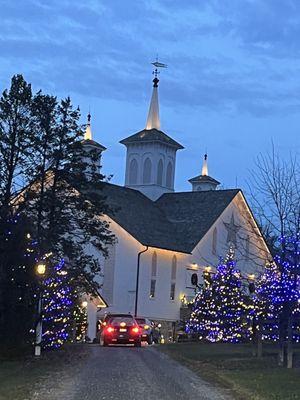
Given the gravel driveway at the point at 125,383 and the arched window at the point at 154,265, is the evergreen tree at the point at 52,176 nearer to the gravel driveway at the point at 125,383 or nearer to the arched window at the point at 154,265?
the gravel driveway at the point at 125,383

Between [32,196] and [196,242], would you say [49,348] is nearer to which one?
[32,196]

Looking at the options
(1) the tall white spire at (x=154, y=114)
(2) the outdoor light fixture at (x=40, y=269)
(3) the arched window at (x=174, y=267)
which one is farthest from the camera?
(1) the tall white spire at (x=154, y=114)

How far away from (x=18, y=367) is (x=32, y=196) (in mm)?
15327

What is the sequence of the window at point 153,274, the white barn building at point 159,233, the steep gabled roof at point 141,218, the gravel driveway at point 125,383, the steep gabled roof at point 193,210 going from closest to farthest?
1. the gravel driveway at point 125,383
2. the white barn building at point 159,233
3. the steep gabled roof at point 141,218
4. the window at point 153,274
5. the steep gabled roof at point 193,210

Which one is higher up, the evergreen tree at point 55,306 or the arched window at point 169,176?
the arched window at point 169,176

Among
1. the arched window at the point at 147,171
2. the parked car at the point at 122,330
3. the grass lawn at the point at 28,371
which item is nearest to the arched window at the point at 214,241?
the arched window at the point at 147,171

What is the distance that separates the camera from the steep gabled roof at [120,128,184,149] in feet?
241

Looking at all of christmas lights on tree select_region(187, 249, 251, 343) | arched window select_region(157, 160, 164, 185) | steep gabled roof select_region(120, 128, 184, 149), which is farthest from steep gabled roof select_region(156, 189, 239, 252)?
christmas lights on tree select_region(187, 249, 251, 343)

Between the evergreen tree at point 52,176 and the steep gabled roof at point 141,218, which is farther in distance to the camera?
the steep gabled roof at point 141,218

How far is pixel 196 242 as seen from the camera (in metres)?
63.2

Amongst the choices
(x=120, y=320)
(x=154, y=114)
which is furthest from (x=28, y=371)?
(x=154, y=114)

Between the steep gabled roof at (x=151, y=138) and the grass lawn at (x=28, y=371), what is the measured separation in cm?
4578

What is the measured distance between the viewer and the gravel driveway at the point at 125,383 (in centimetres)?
1542

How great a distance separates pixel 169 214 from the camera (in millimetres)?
69125
